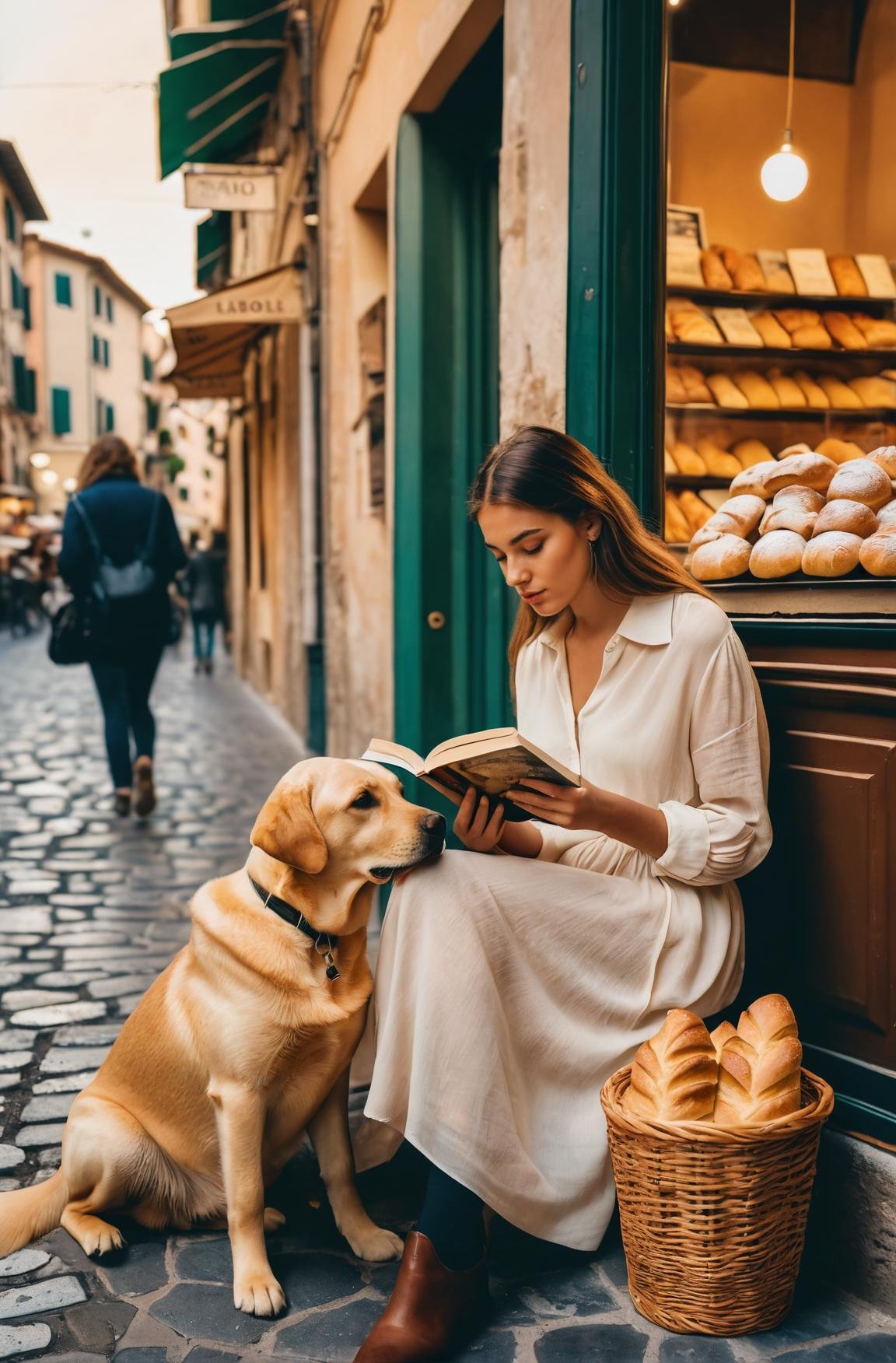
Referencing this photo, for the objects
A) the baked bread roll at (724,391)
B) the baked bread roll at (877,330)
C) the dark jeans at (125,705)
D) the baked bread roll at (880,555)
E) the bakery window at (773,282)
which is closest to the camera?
the baked bread roll at (880,555)

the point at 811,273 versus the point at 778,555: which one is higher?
the point at 811,273

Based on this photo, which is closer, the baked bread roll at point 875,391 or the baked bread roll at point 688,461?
the baked bread roll at point 688,461

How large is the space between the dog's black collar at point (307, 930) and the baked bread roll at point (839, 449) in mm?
2332

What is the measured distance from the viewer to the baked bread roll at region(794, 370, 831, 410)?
4527mm

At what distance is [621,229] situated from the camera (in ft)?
11.3

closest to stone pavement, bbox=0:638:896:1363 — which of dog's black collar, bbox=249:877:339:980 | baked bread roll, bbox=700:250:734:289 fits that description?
dog's black collar, bbox=249:877:339:980

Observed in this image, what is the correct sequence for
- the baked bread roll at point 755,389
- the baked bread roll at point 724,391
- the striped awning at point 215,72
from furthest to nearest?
the striped awning at point 215,72 < the baked bread roll at point 755,389 < the baked bread roll at point 724,391

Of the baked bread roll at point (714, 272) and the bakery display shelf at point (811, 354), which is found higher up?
the baked bread roll at point (714, 272)

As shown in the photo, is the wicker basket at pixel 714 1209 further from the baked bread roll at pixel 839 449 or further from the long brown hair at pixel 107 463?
the long brown hair at pixel 107 463

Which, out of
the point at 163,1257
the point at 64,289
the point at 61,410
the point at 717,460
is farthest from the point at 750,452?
the point at 64,289

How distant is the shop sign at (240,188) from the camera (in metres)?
9.50

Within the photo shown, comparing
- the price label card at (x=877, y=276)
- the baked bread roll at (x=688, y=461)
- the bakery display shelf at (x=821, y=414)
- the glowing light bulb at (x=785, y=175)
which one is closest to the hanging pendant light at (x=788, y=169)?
the glowing light bulb at (x=785, y=175)

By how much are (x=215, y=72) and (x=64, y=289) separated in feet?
135

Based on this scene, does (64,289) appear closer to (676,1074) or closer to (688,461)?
(688,461)
